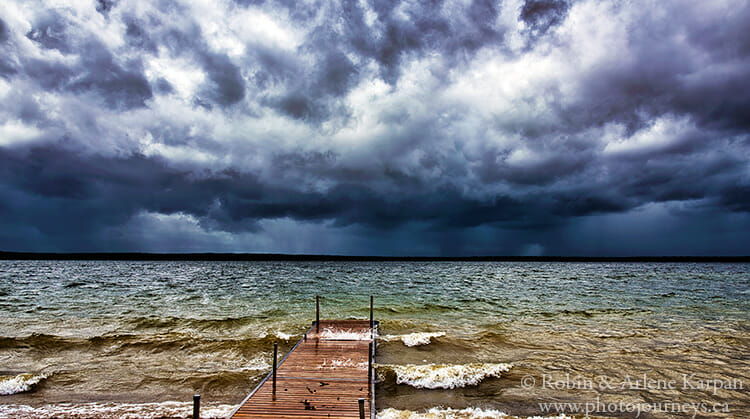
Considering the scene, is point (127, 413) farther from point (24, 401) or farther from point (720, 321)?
point (720, 321)

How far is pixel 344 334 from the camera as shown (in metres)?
19.1

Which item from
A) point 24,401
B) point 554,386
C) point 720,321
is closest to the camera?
point 24,401

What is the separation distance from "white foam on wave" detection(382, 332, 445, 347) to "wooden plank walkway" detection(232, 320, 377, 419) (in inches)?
95.5

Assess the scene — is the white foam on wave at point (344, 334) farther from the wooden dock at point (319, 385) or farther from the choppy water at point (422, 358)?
the choppy water at point (422, 358)

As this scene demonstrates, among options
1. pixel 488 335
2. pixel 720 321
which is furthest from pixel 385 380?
pixel 720 321

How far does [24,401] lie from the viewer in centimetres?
1127

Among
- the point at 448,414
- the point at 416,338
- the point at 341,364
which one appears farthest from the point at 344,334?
the point at 448,414

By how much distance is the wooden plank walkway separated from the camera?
30.2 feet

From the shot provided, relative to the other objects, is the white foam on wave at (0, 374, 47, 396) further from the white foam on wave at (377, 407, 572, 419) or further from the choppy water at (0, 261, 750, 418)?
the white foam on wave at (377, 407, 572, 419)

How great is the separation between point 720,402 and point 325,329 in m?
16.6

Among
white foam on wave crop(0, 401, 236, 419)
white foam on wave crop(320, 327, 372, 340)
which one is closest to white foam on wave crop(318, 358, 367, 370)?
white foam on wave crop(0, 401, 236, 419)

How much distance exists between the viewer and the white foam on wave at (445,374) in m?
12.3

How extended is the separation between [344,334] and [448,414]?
9.77 metres

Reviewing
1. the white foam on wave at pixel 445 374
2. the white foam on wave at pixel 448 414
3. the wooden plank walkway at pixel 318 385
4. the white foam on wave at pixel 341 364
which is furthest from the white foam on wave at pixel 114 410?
the white foam on wave at pixel 445 374
